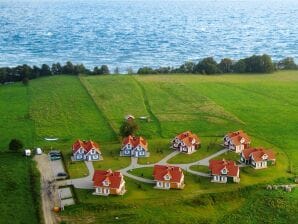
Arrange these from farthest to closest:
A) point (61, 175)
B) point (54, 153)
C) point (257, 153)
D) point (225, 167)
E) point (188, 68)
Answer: point (188, 68) → point (54, 153) → point (257, 153) → point (61, 175) → point (225, 167)

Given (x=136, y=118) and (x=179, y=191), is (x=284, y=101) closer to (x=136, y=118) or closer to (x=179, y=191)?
(x=136, y=118)

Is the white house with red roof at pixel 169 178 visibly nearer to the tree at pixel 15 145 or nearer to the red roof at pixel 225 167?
the red roof at pixel 225 167

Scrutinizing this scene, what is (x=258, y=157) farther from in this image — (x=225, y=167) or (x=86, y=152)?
A: (x=86, y=152)

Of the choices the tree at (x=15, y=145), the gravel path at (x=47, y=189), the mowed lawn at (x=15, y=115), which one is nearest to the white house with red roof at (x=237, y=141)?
the gravel path at (x=47, y=189)

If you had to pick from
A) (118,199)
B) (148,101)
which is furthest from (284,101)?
(118,199)

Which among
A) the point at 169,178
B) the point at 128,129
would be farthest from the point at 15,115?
the point at 169,178

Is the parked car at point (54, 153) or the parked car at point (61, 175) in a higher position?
the parked car at point (54, 153)
